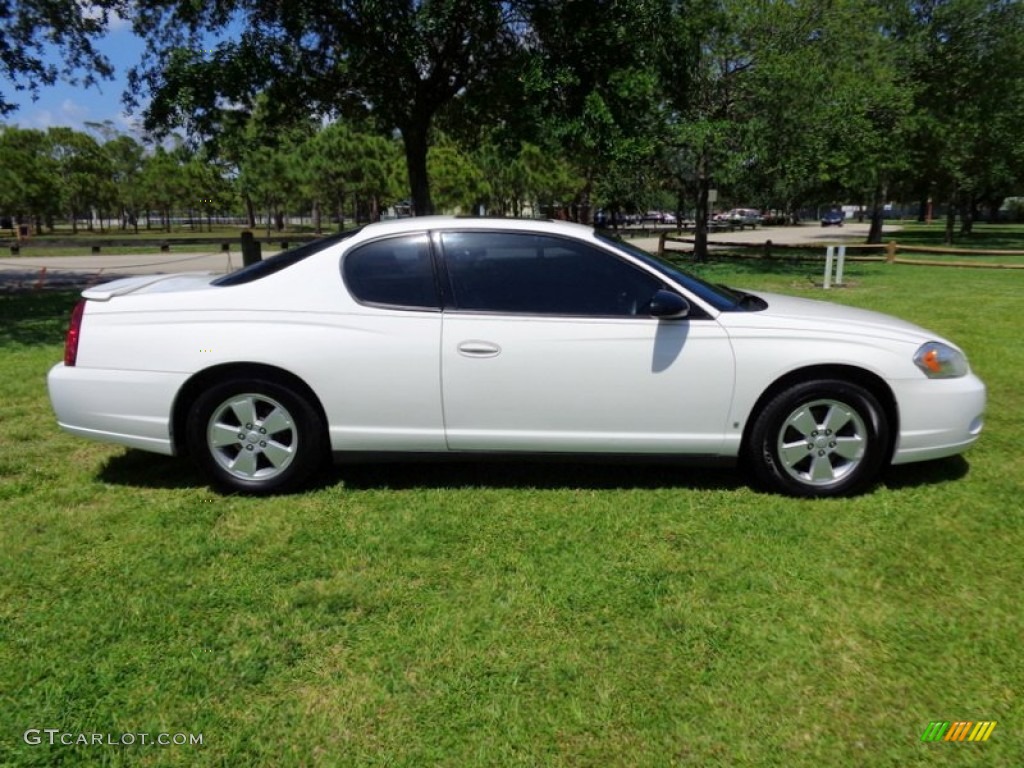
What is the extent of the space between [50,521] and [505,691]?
107 inches

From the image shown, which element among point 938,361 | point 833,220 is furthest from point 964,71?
point 833,220

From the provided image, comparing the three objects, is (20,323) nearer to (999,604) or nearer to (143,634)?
(143,634)

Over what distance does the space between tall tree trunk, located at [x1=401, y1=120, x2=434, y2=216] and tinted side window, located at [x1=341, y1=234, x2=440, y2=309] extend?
424 inches

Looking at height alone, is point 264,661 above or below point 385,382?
below

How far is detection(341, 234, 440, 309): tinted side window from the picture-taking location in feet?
13.0

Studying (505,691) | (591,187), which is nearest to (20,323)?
(505,691)

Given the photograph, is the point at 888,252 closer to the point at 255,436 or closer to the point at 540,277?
the point at 540,277

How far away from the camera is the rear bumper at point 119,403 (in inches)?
154

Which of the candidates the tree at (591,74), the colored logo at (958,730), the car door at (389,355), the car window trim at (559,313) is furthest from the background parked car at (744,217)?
the colored logo at (958,730)

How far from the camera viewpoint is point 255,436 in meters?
A: 4.01

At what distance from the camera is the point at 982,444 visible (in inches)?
193

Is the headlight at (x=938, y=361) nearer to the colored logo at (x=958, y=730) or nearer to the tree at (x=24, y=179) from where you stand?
the colored logo at (x=958, y=730)

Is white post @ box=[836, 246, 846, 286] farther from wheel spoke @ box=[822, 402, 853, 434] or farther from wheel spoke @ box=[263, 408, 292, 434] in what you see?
wheel spoke @ box=[263, 408, 292, 434]

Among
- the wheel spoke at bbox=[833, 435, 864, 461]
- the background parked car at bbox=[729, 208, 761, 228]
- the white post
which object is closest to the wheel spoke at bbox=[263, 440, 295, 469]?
the wheel spoke at bbox=[833, 435, 864, 461]
